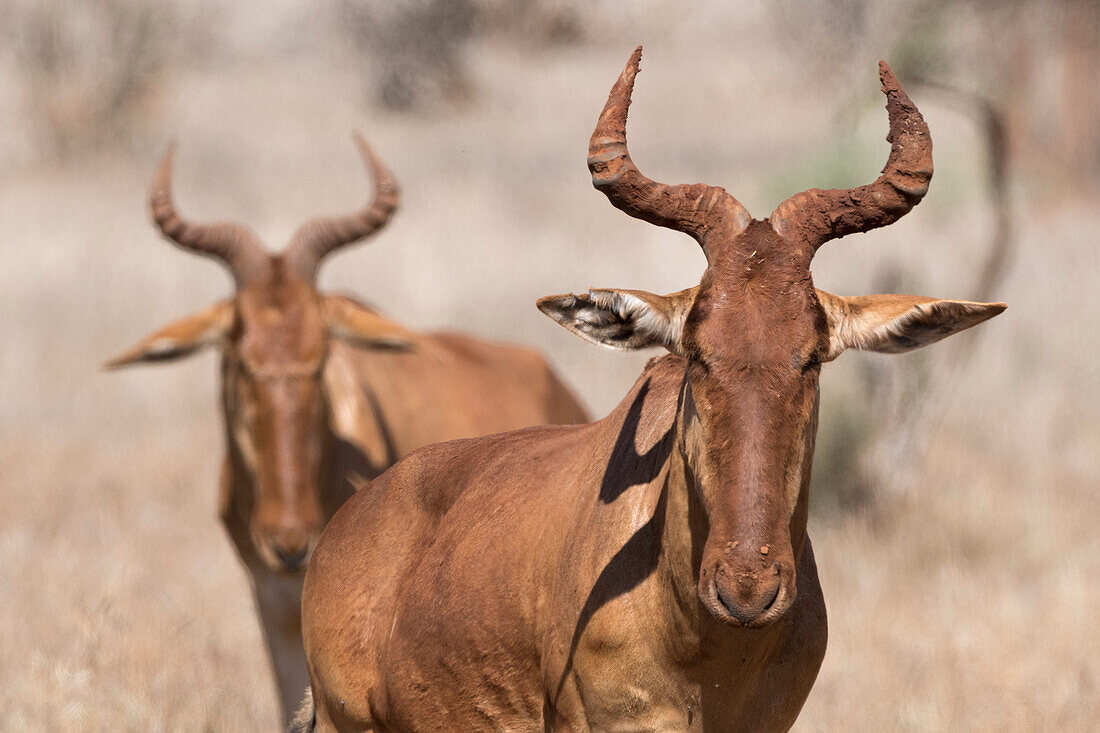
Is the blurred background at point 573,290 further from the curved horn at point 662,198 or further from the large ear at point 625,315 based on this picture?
the curved horn at point 662,198

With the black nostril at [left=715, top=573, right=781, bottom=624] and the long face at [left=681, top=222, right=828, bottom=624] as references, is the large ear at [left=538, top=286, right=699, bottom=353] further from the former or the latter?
the black nostril at [left=715, top=573, right=781, bottom=624]

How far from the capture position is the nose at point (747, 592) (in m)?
3.33

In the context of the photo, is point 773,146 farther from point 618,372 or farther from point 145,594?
point 145,594

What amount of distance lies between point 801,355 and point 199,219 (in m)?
19.0

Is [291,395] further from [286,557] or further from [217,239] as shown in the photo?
[217,239]

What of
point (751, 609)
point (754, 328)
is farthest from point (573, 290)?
point (751, 609)

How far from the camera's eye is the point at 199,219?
70.1 feet

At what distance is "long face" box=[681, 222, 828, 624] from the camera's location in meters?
3.37

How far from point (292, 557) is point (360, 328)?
1.34 m

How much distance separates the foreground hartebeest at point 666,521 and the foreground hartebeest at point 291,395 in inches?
93.0

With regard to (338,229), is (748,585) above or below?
above

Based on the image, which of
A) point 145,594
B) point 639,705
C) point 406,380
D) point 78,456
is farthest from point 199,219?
point 639,705

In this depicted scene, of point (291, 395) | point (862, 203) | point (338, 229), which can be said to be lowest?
point (291, 395)

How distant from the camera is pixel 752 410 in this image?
137 inches
